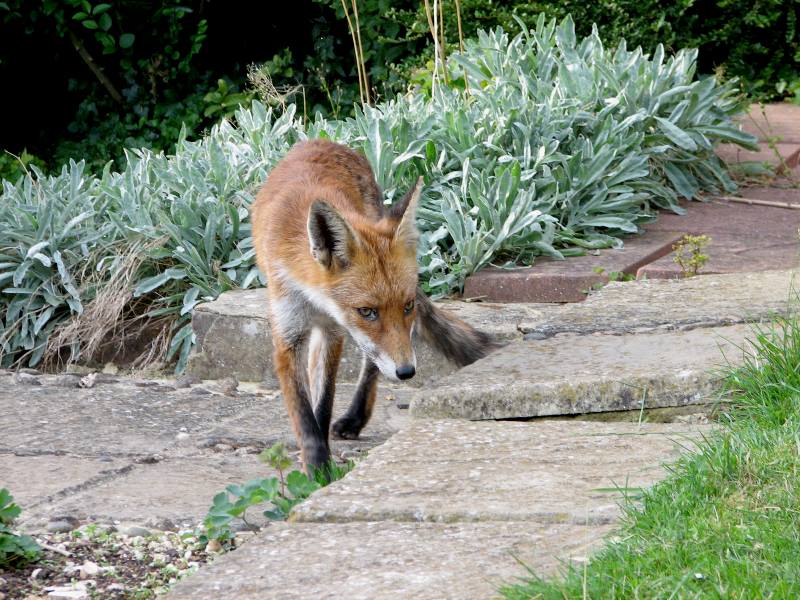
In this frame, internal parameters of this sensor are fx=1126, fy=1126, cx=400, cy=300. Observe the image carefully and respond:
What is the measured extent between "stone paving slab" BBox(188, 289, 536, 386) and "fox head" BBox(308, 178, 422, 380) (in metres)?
1.18

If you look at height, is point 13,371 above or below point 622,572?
below

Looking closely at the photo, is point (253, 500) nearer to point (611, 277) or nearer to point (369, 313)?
point (369, 313)

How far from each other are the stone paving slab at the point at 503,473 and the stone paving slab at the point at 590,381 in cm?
15

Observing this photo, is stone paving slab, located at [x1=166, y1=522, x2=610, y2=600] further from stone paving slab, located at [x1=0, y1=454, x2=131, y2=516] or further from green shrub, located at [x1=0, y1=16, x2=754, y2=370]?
green shrub, located at [x1=0, y1=16, x2=754, y2=370]

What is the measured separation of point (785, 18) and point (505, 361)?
8.47 m

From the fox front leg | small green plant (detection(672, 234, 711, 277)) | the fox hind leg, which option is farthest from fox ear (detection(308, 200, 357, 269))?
small green plant (detection(672, 234, 711, 277))

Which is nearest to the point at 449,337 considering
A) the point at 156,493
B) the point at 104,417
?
the point at 156,493

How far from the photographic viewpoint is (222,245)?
6.71m

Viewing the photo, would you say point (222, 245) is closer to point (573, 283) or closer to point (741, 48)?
point (573, 283)

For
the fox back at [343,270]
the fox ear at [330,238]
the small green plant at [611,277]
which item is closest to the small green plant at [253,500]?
the fox back at [343,270]

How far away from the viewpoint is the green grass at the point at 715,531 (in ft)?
7.01

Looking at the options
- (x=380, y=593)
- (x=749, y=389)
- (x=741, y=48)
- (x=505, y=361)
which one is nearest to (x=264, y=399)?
(x=505, y=361)

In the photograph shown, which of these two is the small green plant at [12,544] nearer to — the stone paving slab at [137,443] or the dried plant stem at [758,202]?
the stone paving slab at [137,443]

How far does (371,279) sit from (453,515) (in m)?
1.75
